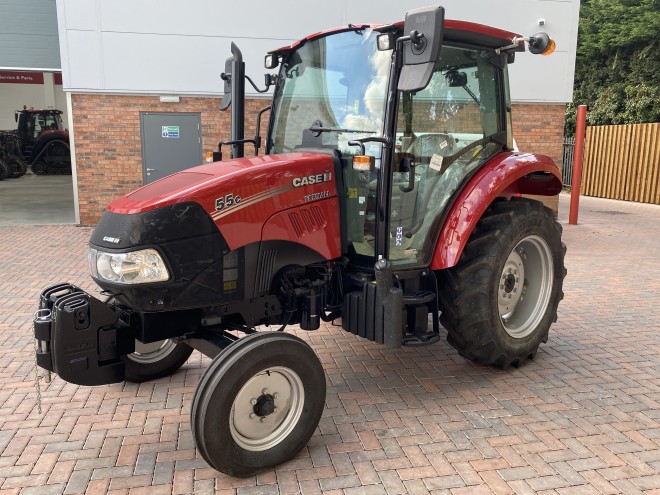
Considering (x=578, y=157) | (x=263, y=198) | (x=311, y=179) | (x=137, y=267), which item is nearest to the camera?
(x=137, y=267)

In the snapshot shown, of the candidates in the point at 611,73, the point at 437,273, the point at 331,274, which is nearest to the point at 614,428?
the point at 437,273

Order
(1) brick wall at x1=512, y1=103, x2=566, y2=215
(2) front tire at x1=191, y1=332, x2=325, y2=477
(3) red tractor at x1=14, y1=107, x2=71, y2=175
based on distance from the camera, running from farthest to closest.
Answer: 1. (3) red tractor at x1=14, y1=107, x2=71, y2=175
2. (1) brick wall at x1=512, y1=103, x2=566, y2=215
3. (2) front tire at x1=191, y1=332, x2=325, y2=477

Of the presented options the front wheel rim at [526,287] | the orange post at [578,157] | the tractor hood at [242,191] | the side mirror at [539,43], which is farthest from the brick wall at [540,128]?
the tractor hood at [242,191]

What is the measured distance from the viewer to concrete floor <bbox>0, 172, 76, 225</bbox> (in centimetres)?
1203

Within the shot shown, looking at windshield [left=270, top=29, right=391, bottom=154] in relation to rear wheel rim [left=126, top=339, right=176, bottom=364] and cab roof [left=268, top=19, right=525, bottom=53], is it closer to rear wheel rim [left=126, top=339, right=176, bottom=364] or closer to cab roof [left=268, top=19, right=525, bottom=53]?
cab roof [left=268, top=19, right=525, bottom=53]

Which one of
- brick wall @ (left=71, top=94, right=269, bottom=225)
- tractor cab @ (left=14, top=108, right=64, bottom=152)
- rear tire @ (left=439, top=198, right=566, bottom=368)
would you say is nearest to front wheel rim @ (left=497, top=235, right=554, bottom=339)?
rear tire @ (left=439, top=198, right=566, bottom=368)

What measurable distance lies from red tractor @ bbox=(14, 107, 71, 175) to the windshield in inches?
815

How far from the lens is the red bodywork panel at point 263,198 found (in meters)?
3.04

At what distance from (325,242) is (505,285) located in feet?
5.35

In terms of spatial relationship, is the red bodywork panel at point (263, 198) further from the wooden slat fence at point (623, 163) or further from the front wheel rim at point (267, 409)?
the wooden slat fence at point (623, 163)

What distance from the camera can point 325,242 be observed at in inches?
138

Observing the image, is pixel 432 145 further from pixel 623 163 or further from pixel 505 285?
pixel 623 163

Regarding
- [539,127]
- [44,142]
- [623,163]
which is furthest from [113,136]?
[623,163]

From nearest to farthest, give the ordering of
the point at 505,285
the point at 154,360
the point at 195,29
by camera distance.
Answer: the point at 154,360
the point at 505,285
the point at 195,29
